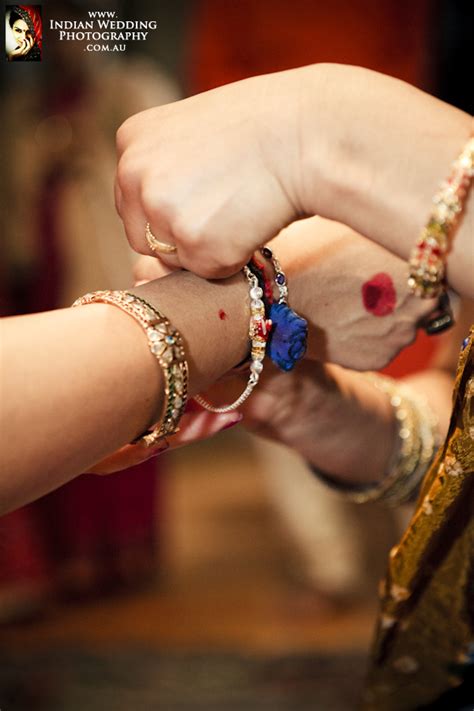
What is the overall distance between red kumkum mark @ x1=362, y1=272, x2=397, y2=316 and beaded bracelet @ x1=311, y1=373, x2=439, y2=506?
0.22m

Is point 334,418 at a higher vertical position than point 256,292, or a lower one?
lower

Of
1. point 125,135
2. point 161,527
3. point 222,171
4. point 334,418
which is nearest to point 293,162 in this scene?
point 222,171

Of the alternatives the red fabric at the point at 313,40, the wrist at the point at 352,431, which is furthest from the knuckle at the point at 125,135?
the red fabric at the point at 313,40

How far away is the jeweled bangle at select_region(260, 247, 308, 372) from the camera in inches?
26.7

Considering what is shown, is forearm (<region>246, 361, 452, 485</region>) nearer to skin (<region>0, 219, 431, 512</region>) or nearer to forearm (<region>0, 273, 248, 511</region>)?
skin (<region>0, 219, 431, 512</region>)

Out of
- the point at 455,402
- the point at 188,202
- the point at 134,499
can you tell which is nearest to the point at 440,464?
the point at 455,402

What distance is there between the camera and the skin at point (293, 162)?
0.58 metres

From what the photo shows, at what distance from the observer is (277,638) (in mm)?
2125

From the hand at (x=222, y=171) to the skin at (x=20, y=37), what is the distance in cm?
29

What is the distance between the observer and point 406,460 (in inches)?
38.5

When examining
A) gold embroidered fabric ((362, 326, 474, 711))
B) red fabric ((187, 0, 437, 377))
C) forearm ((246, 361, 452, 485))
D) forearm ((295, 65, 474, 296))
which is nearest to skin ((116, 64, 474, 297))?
forearm ((295, 65, 474, 296))

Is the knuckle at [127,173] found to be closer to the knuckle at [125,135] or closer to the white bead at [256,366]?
the knuckle at [125,135]

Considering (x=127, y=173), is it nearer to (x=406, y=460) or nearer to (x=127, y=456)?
(x=127, y=456)

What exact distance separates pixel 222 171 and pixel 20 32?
14.6 inches
